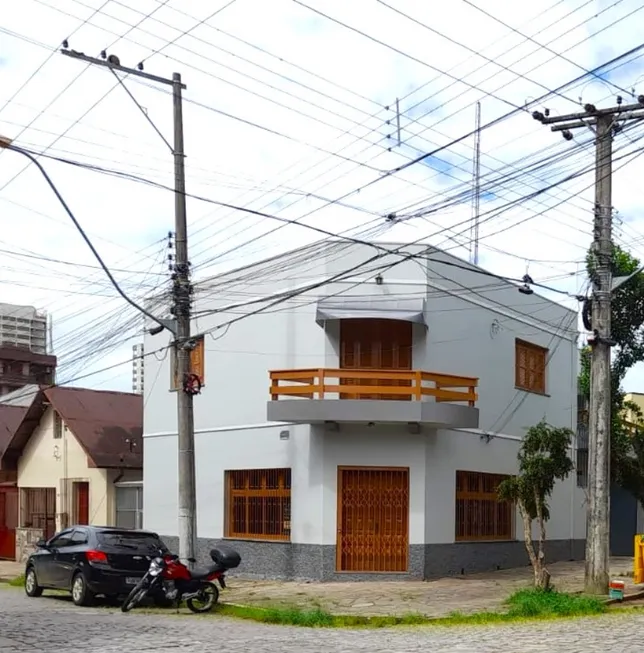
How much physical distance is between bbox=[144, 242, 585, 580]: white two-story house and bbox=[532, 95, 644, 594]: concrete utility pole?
3711 mm

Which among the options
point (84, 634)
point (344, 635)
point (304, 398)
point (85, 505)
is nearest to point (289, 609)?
point (344, 635)

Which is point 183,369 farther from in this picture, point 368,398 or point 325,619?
point 325,619

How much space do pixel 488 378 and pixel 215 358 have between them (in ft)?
21.0

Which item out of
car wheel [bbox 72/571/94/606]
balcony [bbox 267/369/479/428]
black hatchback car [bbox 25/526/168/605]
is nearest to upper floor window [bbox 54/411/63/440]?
balcony [bbox 267/369/479/428]

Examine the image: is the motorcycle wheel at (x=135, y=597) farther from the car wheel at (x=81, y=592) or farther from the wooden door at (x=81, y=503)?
the wooden door at (x=81, y=503)

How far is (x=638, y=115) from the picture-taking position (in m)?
17.4

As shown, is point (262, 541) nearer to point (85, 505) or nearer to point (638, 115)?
point (85, 505)

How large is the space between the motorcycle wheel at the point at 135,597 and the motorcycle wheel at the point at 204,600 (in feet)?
2.56

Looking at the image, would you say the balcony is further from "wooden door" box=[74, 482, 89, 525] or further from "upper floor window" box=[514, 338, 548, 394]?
"wooden door" box=[74, 482, 89, 525]

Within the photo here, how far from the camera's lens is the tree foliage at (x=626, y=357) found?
89.5 feet

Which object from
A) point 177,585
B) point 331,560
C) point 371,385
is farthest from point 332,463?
point 177,585

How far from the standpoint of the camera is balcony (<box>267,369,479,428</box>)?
21375mm

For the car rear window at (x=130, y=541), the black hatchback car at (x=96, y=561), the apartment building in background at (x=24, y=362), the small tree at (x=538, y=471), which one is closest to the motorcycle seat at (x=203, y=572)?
the black hatchback car at (x=96, y=561)

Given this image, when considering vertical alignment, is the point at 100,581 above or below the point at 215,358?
below
